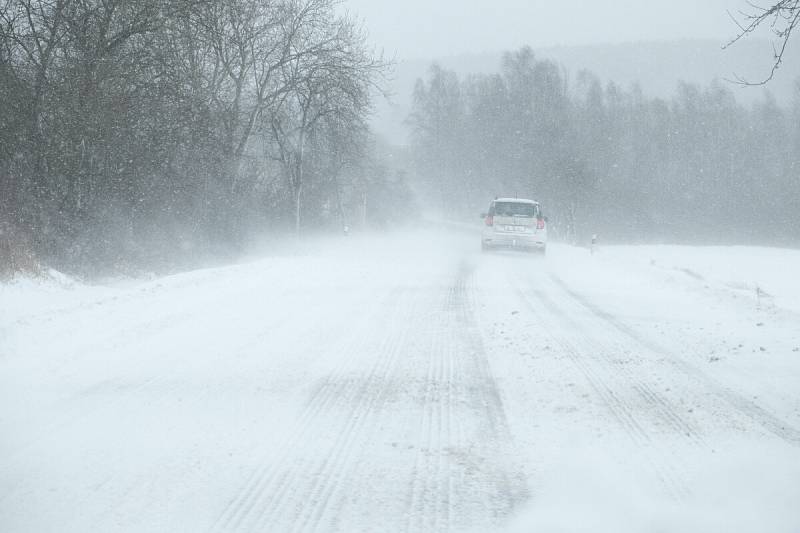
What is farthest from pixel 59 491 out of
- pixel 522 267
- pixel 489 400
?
pixel 522 267

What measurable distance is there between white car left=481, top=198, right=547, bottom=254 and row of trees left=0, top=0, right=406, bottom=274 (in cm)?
656

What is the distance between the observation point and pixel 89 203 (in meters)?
13.8

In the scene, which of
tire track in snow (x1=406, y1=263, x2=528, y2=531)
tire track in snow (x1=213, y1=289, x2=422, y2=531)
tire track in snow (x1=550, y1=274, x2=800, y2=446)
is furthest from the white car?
tire track in snow (x1=213, y1=289, x2=422, y2=531)

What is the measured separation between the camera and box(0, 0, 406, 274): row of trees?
12898 millimetres

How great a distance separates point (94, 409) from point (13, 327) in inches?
120

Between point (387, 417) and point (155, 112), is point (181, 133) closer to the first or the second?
point (155, 112)

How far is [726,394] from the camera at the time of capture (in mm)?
5660

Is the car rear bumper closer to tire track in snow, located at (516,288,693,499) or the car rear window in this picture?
the car rear window

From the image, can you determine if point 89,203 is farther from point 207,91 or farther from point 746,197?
point 746,197

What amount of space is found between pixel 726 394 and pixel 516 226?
635 inches

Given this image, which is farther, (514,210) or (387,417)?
(514,210)

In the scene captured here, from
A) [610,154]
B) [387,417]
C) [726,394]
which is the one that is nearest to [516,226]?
[726,394]

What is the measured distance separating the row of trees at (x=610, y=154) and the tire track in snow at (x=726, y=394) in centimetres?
4339

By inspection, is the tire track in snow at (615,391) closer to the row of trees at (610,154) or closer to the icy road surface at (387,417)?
the icy road surface at (387,417)
